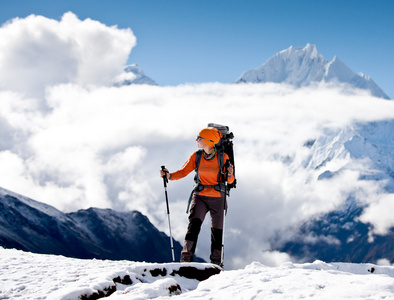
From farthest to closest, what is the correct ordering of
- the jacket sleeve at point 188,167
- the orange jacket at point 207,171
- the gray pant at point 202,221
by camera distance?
the jacket sleeve at point 188,167, the orange jacket at point 207,171, the gray pant at point 202,221

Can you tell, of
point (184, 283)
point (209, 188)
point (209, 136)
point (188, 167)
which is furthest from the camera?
point (188, 167)

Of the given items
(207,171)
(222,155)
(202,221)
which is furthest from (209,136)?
(202,221)

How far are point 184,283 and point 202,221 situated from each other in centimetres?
274

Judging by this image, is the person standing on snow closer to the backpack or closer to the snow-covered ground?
the backpack

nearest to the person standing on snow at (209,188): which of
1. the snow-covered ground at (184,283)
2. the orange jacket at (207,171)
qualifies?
the orange jacket at (207,171)

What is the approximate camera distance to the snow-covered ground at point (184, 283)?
6.12 m

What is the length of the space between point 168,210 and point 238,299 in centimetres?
722

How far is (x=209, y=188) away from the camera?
11.4m

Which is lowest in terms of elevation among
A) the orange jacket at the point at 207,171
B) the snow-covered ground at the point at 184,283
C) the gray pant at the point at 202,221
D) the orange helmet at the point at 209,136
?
the snow-covered ground at the point at 184,283

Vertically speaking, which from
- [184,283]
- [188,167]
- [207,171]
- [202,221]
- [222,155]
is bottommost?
[184,283]

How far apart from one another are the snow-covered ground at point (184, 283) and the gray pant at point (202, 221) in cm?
165

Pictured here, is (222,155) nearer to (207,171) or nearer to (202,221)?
(207,171)

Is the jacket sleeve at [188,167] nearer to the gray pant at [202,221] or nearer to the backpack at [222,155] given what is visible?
the backpack at [222,155]

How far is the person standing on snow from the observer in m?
11.2
